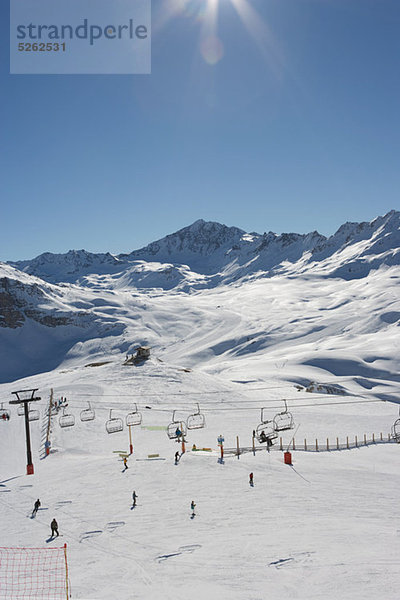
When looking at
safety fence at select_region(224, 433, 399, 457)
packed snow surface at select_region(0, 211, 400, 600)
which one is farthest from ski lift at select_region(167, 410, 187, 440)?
safety fence at select_region(224, 433, 399, 457)

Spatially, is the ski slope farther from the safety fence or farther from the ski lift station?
the ski lift station

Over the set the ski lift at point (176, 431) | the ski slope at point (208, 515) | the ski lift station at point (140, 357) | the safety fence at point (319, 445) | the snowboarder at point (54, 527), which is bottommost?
the safety fence at point (319, 445)

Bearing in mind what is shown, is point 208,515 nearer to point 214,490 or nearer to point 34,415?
point 214,490

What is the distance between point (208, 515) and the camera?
23469 millimetres

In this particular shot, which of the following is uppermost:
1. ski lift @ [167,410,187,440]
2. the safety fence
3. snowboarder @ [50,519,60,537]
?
ski lift @ [167,410,187,440]

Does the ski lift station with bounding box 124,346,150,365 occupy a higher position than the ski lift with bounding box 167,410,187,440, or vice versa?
the ski lift station with bounding box 124,346,150,365

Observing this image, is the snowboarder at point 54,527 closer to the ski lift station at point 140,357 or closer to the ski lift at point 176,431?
the ski lift at point 176,431

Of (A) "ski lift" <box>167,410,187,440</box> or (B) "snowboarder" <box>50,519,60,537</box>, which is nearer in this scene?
(B) "snowboarder" <box>50,519,60,537</box>

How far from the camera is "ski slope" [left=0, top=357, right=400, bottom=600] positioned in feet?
54.6

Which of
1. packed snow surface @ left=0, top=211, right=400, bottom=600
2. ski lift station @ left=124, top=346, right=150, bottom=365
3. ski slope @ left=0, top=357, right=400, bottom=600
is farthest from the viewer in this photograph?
ski lift station @ left=124, top=346, right=150, bottom=365

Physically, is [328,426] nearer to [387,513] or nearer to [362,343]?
[387,513]

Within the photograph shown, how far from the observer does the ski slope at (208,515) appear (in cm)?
1666

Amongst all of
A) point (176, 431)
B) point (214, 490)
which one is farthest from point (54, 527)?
point (176, 431)

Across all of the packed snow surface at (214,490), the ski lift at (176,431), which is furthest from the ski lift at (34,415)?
the ski lift at (176,431)
